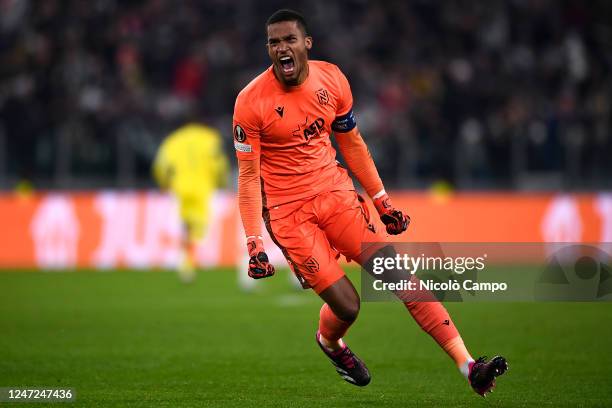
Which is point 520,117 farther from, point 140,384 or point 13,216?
point 140,384

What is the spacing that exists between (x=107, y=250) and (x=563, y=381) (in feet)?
39.3

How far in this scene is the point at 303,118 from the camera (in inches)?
286

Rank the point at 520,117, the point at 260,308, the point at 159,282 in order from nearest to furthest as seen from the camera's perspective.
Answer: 1. the point at 260,308
2. the point at 159,282
3. the point at 520,117

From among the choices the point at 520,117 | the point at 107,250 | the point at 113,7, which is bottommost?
the point at 107,250

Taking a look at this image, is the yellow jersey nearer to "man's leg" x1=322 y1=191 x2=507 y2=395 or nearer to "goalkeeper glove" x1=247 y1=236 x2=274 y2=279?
"man's leg" x1=322 y1=191 x2=507 y2=395

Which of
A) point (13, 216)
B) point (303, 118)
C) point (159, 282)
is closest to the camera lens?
point (303, 118)

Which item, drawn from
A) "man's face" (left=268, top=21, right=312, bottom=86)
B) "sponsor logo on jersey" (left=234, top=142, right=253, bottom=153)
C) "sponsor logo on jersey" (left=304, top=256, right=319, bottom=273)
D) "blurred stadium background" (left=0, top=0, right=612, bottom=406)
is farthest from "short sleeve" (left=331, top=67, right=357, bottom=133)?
"blurred stadium background" (left=0, top=0, right=612, bottom=406)

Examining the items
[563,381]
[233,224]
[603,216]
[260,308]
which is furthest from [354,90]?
[563,381]

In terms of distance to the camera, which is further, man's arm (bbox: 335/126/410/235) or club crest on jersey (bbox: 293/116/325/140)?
man's arm (bbox: 335/126/410/235)

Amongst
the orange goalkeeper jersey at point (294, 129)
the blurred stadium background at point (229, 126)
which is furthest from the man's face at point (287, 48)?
the blurred stadium background at point (229, 126)

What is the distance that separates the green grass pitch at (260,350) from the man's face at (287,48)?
2128mm

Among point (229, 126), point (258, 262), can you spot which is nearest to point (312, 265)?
point (258, 262)

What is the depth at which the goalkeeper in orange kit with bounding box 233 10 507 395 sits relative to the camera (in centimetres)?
707

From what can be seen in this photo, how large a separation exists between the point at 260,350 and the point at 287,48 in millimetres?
3721
